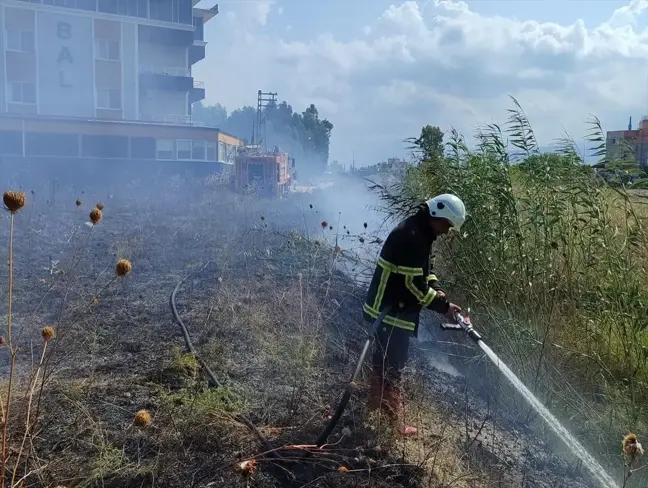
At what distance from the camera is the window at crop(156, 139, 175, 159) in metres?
32.6

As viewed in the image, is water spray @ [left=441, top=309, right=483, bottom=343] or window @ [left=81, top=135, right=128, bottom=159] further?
window @ [left=81, top=135, right=128, bottom=159]

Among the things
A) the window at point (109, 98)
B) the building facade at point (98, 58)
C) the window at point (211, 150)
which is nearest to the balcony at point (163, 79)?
the building facade at point (98, 58)

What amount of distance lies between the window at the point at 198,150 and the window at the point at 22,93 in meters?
9.36

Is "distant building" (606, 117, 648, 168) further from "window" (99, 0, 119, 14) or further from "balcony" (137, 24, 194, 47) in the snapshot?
"balcony" (137, 24, 194, 47)

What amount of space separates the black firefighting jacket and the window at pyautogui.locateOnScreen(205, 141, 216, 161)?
103 feet

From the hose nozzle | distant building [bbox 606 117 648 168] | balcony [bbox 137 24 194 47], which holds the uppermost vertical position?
balcony [bbox 137 24 194 47]

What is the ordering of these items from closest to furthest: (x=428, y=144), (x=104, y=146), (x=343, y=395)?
(x=343, y=395) < (x=428, y=144) < (x=104, y=146)

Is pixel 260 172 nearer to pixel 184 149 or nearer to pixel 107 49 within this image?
pixel 184 149

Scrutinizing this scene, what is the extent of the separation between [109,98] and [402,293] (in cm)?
3555

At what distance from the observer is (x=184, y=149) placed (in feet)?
110

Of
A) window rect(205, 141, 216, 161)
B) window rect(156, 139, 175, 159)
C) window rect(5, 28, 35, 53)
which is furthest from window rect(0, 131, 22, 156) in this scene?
window rect(205, 141, 216, 161)

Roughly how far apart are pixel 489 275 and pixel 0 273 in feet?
20.6

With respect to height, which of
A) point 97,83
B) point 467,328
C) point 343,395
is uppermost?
point 97,83

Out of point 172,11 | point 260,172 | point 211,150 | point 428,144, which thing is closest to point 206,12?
point 172,11
